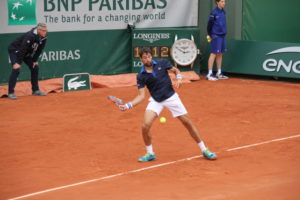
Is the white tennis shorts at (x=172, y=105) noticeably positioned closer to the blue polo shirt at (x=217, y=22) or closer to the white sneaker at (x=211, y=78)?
the blue polo shirt at (x=217, y=22)

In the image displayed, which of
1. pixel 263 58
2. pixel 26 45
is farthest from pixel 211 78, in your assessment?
pixel 26 45

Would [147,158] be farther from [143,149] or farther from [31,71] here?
[31,71]

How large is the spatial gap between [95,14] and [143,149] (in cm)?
749

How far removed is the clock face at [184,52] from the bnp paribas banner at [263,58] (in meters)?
1.13

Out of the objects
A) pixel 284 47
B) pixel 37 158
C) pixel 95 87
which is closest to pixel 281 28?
pixel 284 47

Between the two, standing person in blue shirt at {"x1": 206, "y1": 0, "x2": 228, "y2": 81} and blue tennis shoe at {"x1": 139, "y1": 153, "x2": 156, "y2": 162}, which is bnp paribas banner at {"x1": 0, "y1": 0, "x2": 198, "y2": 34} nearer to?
standing person in blue shirt at {"x1": 206, "y1": 0, "x2": 228, "y2": 81}

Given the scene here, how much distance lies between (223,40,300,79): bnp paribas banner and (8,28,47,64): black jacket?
6071 mm

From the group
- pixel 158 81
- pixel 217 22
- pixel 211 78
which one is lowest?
pixel 211 78

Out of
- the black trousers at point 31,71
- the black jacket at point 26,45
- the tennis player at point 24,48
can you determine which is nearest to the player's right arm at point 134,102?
the tennis player at point 24,48

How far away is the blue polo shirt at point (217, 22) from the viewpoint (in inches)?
707

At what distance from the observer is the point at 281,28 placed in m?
19.7

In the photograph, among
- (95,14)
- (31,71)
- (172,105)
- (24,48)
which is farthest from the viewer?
(95,14)

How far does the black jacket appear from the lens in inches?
599

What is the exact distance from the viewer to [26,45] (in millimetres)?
15203
